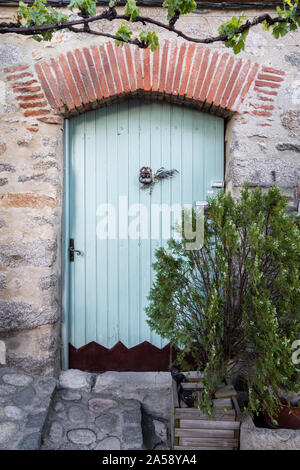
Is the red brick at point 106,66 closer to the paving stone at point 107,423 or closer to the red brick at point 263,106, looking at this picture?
the red brick at point 263,106

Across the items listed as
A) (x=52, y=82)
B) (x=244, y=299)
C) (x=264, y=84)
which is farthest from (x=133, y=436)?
(x=264, y=84)

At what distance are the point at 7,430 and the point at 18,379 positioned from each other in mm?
521

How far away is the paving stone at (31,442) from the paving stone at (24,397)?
30cm

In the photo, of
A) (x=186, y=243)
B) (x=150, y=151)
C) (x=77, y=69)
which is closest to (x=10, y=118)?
(x=77, y=69)

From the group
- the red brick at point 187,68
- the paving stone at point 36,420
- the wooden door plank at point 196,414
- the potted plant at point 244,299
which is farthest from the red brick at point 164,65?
the paving stone at point 36,420

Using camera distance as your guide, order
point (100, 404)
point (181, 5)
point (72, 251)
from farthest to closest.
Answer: point (72, 251) → point (100, 404) → point (181, 5)

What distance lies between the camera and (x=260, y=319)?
1.72 m

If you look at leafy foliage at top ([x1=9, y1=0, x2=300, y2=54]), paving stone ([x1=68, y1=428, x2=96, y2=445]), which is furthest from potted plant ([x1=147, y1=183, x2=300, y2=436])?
leafy foliage at top ([x1=9, y1=0, x2=300, y2=54])

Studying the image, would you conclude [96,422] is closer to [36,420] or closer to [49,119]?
[36,420]

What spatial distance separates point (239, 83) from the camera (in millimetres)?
2543

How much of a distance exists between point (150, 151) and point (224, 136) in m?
0.66

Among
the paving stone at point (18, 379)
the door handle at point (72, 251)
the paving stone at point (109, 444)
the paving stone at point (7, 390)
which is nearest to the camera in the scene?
the paving stone at point (109, 444)

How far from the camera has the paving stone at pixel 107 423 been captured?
210cm

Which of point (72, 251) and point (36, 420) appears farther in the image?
point (72, 251)
